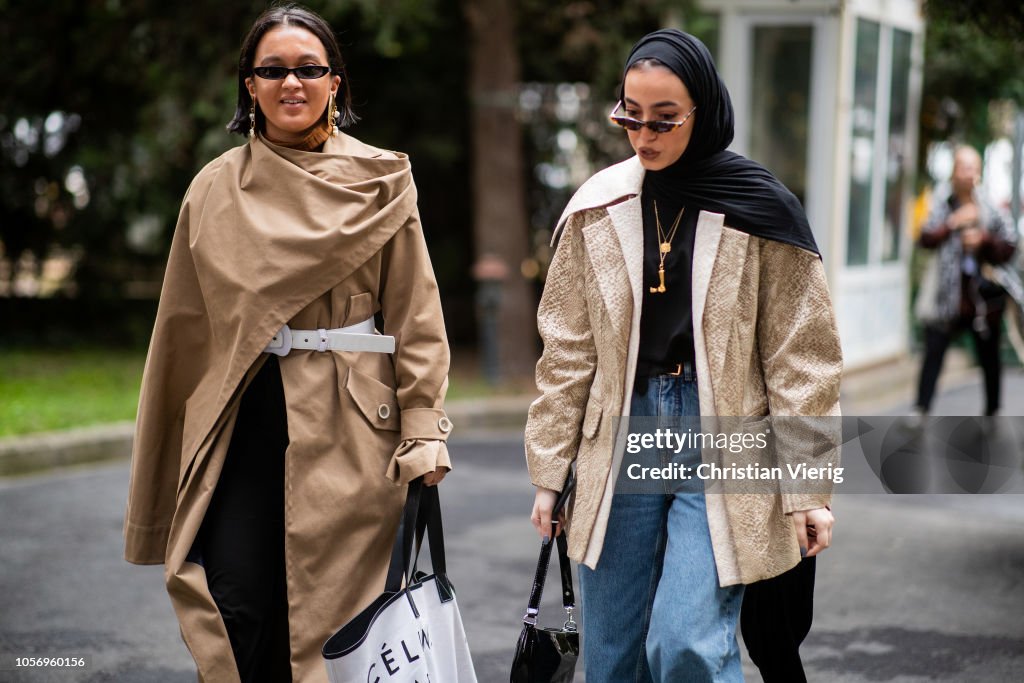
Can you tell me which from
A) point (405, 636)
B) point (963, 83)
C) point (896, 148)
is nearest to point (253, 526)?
point (405, 636)

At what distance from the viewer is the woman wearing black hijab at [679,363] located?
2.79m

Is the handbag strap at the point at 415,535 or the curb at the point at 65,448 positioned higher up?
the handbag strap at the point at 415,535

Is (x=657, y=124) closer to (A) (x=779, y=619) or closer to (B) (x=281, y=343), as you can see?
(B) (x=281, y=343)

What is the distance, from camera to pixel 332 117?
131 inches

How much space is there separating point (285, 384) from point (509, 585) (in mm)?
2871

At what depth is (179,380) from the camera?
331cm

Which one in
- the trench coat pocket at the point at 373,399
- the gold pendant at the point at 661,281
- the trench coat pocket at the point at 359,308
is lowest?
the trench coat pocket at the point at 373,399

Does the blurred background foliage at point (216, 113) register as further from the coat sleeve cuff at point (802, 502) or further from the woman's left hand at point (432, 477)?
the coat sleeve cuff at point (802, 502)

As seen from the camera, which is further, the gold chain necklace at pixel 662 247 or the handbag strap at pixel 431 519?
the handbag strap at pixel 431 519

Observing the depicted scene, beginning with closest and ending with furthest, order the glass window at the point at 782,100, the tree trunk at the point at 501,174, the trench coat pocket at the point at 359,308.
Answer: the trench coat pocket at the point at 359,308 → the tree trunk at the point at 501,174 → the glass window at the point at 782,100

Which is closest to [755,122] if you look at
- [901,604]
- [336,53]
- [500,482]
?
[500,482]

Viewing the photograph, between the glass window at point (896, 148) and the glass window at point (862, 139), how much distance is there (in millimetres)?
608

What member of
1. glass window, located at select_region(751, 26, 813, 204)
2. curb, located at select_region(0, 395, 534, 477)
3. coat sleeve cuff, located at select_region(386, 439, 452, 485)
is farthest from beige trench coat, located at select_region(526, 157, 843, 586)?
glass window, located at select_region(751, 26, 813, 204)

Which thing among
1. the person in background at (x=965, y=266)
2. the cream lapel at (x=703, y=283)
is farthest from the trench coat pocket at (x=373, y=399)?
the person in background at (x=965, y=266)
